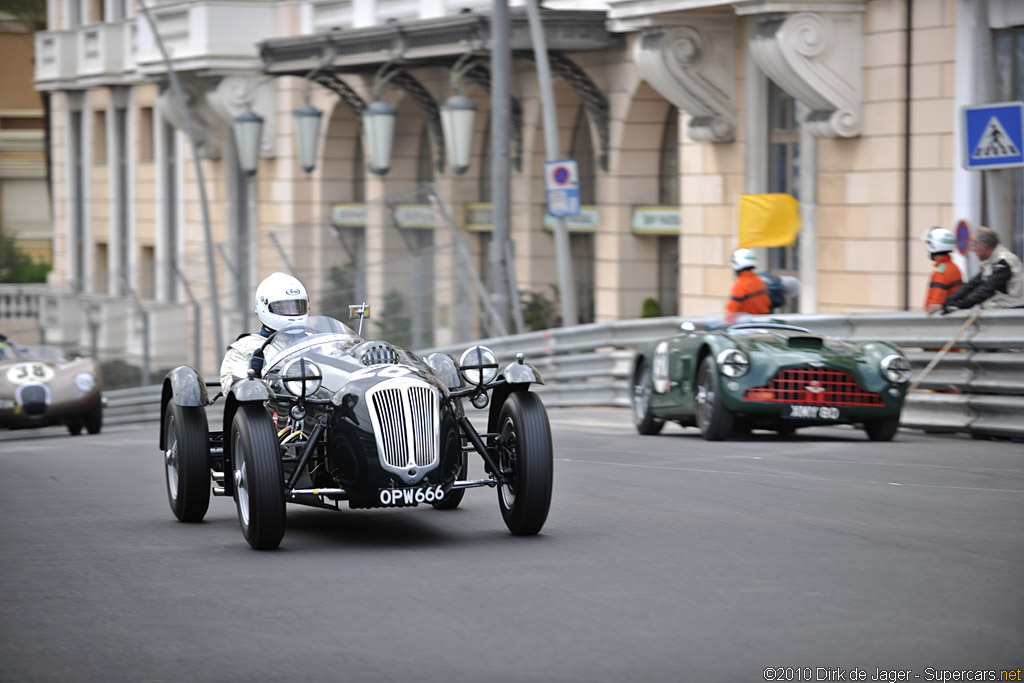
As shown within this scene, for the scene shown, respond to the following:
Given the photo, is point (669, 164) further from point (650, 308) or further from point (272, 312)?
point (272, 312)

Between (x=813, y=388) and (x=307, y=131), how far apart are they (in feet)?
59.9

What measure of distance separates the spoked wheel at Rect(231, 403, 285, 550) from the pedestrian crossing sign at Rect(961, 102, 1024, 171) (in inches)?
282

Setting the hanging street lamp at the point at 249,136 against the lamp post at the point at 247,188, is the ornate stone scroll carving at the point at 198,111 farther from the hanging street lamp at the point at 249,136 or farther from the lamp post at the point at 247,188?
the hanging street lamp at the point at 249,136

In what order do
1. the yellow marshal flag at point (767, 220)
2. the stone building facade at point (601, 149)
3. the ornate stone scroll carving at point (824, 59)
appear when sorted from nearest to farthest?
the stone building facade at point (601, 149) < the ornate stone scroll carving at point (824, 59) < the yellow marshal flag at point (767, 220)

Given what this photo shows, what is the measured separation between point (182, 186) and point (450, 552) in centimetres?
3309

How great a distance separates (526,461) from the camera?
836 cm

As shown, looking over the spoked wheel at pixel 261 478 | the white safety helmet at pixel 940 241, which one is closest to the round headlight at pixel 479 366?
the spoked wheel at pixel 261 478

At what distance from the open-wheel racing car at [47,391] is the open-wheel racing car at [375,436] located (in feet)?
39.3

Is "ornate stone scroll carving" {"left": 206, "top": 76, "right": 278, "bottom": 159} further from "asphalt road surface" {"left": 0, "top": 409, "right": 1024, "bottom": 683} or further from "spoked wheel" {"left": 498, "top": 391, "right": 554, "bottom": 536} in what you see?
"spoked wheel" {"left": 498, "top": 391, "right": 554, "bottom": 536}

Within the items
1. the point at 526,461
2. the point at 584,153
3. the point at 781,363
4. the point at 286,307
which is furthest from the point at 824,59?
the point at 526,461

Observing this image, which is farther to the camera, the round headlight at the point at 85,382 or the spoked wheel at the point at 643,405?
the round headlight at the point at 85,382

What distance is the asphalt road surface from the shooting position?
19.5ft

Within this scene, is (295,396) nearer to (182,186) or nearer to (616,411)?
(616,411)

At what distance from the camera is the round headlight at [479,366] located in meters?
8.77
